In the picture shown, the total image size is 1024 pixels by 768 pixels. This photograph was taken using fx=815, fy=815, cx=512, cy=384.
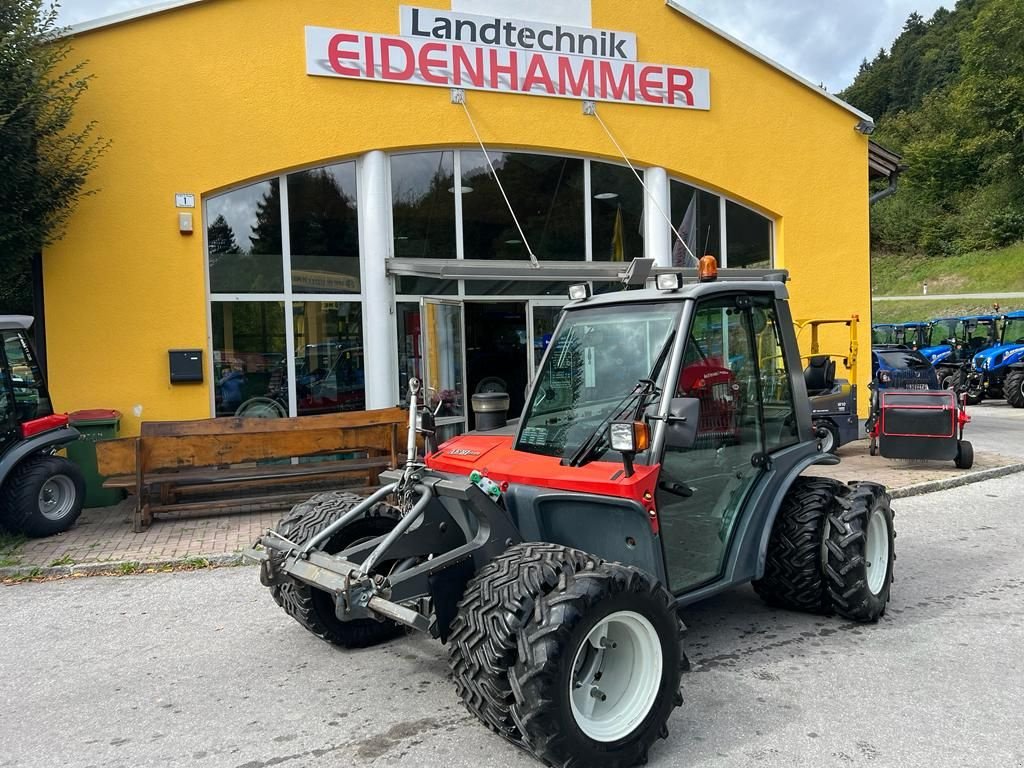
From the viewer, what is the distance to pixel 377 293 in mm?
10430

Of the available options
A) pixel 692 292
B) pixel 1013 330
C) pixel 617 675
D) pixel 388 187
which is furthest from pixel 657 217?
pixel 1013 330

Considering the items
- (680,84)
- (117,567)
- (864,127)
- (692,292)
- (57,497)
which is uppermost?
(680,84)

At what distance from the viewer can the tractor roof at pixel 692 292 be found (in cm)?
427

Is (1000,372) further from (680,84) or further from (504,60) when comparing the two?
(504,60)

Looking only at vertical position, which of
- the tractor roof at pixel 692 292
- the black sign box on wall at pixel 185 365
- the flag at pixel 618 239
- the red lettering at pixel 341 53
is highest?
the red lettering at pixel 341 53

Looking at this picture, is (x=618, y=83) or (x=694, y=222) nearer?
(x=618, y=83)

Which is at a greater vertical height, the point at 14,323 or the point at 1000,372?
the point at 14,323

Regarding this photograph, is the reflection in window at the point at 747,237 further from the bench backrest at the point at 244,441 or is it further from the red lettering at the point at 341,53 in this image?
the bench backrest at the point at 244,441

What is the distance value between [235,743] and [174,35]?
8.71 metres

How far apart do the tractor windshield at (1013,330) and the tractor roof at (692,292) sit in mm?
20222

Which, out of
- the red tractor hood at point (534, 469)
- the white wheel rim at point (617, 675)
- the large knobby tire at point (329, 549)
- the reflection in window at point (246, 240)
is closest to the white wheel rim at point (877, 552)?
the red tractor hood at point (534, 469)

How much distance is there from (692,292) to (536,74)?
7905mm

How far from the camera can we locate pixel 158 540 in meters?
7.58

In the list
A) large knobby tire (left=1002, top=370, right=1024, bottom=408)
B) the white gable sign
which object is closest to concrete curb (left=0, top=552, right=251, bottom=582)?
the white gable sign
